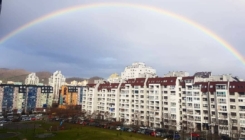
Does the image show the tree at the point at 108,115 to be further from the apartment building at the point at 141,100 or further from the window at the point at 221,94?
the window at the point at 221,94

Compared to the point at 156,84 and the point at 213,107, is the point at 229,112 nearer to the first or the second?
the point at 213,107

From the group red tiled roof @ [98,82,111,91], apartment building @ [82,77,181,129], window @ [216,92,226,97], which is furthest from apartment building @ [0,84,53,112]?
window @ [216,92,226,97]

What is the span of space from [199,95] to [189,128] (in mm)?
5424

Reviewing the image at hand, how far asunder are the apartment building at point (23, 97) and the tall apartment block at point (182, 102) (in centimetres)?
2573

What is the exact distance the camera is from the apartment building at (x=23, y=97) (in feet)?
182

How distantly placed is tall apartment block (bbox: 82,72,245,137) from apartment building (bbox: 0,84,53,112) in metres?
25.7

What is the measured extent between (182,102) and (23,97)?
1827 inches

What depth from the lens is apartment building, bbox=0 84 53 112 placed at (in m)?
55.6

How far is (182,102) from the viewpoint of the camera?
34.6 meters

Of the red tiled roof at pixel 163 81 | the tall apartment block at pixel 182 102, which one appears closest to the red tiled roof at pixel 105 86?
the tall apartment block at pixel 182 102

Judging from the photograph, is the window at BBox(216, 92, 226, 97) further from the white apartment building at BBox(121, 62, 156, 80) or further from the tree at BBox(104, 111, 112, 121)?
the white apartment building at BBox(121, 62, 156, 80)

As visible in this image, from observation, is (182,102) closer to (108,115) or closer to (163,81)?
(163,81)

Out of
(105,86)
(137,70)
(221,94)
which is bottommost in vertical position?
(221,94)

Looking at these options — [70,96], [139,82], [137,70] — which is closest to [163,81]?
[139,82]
